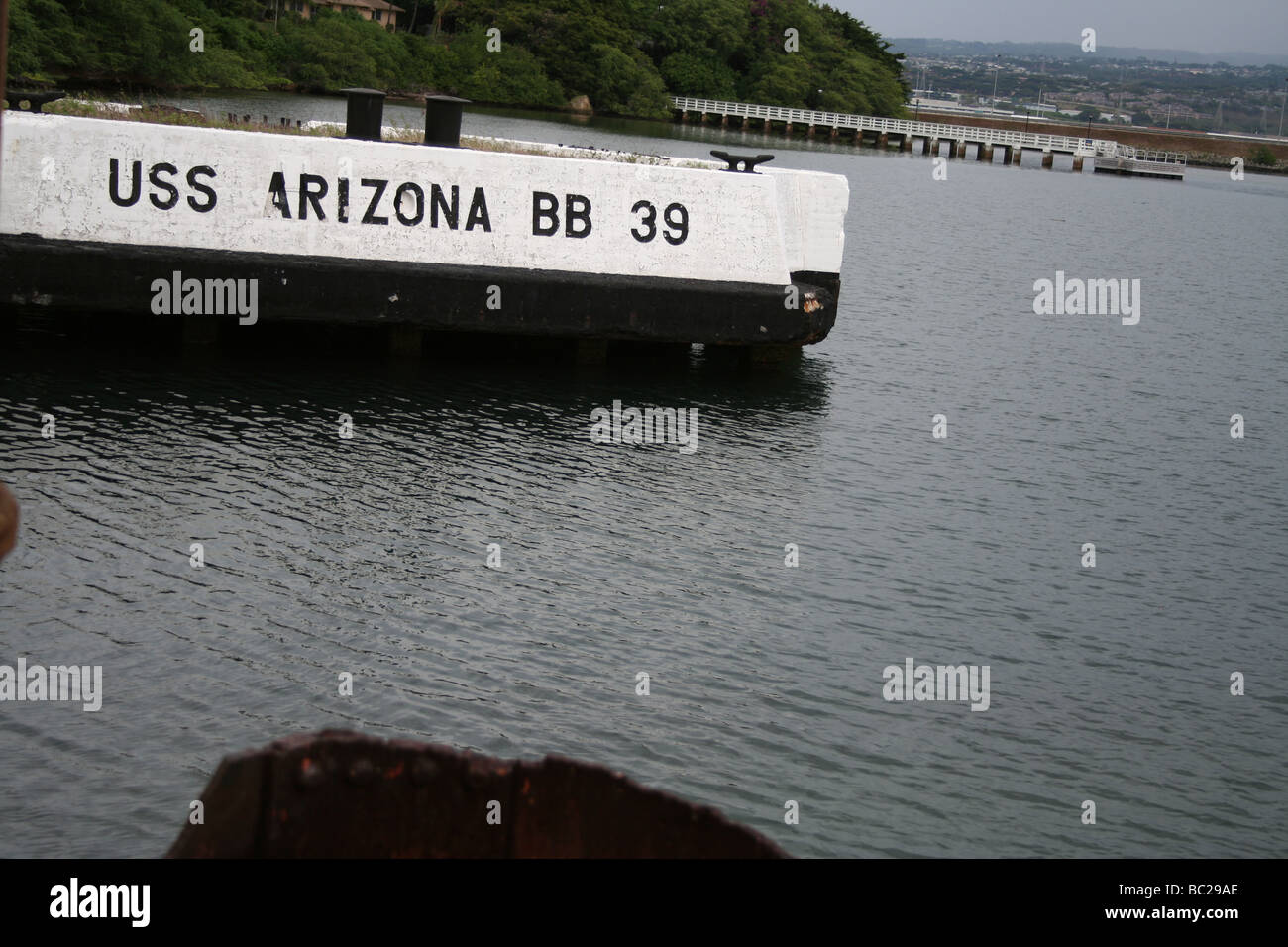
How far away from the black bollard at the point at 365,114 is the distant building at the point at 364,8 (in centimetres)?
8116

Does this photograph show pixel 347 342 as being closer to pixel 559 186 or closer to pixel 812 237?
pixel 559 186

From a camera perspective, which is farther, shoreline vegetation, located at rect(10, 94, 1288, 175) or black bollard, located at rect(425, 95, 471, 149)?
black bollard, located at rect(425, 95, 471, 149)

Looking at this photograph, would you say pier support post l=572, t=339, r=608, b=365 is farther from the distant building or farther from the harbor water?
the distant building

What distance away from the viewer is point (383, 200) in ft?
56.9

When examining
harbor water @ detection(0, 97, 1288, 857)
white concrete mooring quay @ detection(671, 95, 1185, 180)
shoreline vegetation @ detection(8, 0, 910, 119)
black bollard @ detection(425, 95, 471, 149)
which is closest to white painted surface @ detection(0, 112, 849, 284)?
black bollard @ detection(425, 95, 471, 149)

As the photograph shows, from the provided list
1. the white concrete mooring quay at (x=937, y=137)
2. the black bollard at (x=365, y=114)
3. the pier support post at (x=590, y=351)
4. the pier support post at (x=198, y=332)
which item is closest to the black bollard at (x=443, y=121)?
the black bollard at (x=365, y=114)

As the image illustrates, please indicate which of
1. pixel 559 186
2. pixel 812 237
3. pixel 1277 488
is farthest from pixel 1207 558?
pixel 559 186

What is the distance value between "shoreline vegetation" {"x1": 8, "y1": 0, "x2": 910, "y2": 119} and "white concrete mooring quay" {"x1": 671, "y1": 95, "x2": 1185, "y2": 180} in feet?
17.3

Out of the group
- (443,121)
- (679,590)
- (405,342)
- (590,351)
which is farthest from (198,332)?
(679,590)

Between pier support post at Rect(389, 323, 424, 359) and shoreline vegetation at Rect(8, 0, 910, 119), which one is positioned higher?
shoreline vegetation at Rect(8, 0, 910, 119)

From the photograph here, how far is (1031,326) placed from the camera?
92.7 ft

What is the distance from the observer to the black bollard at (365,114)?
60.5 ft

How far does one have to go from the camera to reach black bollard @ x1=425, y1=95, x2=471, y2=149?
1862 centimetres

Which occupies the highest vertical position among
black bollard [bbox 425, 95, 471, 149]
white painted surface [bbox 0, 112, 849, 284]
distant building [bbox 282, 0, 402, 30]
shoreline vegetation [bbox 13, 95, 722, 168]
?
distant building [bbox 282, 0, 402, 30]
